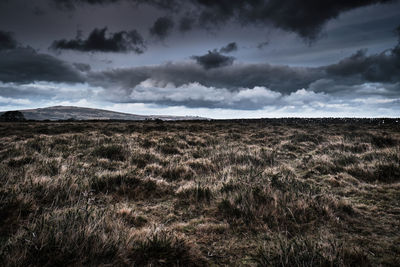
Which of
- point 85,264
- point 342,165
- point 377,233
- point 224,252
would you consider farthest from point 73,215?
point 342,165

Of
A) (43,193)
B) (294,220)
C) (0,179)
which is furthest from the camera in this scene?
(0,179)

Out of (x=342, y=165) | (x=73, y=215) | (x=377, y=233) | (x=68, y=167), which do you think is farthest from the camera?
(x=342, y=165)

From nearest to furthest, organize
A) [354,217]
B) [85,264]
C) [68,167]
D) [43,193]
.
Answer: [85,264], [354,217], [43,193], [68,167]

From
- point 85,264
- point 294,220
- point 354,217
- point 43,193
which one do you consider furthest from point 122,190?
point 354,217

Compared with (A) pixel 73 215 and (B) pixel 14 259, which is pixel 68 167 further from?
(B) pixel 14 259

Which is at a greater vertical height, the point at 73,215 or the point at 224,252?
the point at 73,215

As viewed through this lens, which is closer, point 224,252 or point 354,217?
point 224,252

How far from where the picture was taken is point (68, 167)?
637 centimetres

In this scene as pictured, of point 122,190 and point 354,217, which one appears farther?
point 122,190

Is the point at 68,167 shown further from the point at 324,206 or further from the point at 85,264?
the point at 324,206

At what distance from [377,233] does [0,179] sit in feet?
24.6

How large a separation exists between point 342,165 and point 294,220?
19.2ft

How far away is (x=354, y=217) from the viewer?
391 centimetres

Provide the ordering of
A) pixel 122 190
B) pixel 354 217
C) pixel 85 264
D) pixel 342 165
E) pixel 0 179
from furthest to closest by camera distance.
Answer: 1. pixel 342 165
2. pixel 122 190
3. pixel 0 179
4. pixel 354 217
5. pixel 85 264
